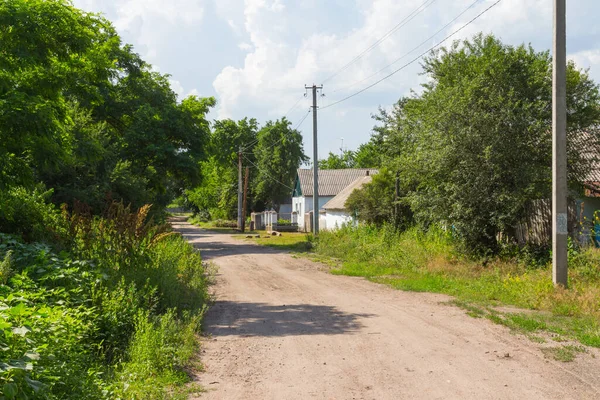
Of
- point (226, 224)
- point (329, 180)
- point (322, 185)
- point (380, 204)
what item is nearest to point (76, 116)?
point (380, 204)

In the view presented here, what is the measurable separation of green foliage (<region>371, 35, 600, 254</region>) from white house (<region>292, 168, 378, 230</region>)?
→ 116 feet

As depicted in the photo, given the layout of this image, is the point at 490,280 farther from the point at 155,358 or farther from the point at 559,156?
the point at 155,358

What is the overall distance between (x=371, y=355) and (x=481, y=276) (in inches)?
296

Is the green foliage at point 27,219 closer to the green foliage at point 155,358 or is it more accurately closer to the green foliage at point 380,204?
the green foliage at point 155,358

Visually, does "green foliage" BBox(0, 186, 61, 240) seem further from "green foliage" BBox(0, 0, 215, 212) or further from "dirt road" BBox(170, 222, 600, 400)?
"dirt road" BBox(170, 222, 600, 400)

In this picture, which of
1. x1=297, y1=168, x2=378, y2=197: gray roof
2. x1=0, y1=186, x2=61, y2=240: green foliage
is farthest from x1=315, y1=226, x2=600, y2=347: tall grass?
x1=297, y1=168, x2=378, y2=197: gray roof

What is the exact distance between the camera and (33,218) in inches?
464

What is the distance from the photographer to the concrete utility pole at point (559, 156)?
36.4 ft

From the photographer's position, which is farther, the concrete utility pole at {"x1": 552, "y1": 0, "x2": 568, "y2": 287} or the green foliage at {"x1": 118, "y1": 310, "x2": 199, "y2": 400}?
the concrete utility pole at {"x1": 552, "y1": 0, "x2": 568, "y2": 287}

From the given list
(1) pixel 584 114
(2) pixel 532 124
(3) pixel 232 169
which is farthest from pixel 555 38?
(3) pixel 232 169

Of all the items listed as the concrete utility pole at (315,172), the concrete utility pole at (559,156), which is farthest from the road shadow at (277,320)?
the concrete utility pole at (315,172)

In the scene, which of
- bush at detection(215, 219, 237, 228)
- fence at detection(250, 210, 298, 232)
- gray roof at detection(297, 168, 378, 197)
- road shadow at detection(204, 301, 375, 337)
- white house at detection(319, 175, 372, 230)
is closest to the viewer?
road shadow at detection(204, 301, 375, 337)

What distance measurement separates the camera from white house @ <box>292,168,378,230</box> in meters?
53.3

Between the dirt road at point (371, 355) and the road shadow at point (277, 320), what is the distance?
0.06ft
